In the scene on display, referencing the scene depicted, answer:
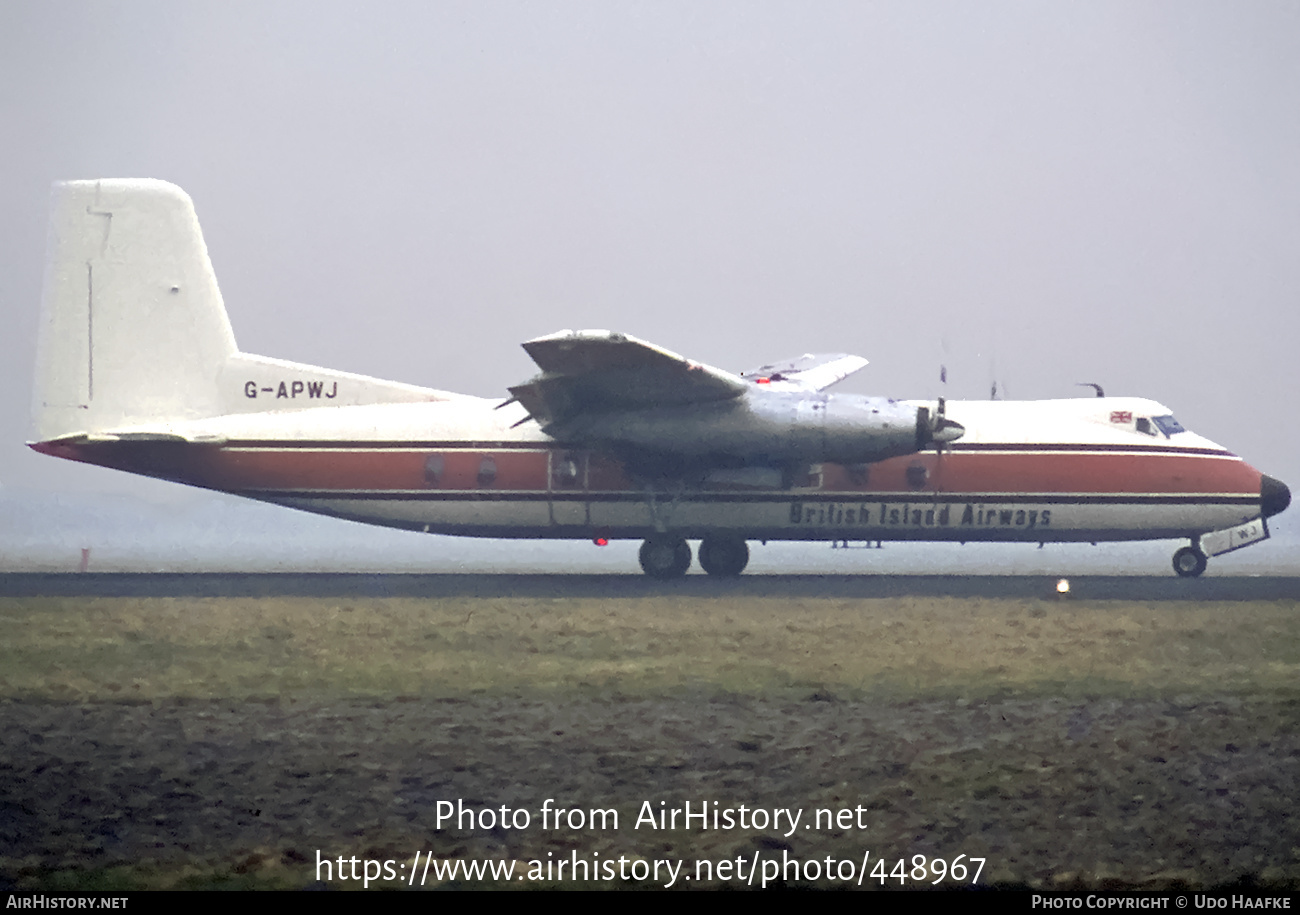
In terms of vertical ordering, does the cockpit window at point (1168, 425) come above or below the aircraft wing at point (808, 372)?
below

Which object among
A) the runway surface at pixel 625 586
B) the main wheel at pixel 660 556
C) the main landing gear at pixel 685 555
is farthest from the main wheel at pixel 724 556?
the main wheel at pixel 660 556

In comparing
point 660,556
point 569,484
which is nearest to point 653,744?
point 569,484

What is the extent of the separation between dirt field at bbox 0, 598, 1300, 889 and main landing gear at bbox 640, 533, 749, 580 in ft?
27.7

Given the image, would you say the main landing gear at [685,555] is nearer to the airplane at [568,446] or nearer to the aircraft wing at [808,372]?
the airplane at [568,446]

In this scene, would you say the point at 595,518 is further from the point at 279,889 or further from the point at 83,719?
the point at 279,889

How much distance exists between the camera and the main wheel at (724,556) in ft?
96.8

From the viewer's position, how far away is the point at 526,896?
22.7 ft

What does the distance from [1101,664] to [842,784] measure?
24.7ft

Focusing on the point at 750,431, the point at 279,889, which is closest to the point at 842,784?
the point at 279,889

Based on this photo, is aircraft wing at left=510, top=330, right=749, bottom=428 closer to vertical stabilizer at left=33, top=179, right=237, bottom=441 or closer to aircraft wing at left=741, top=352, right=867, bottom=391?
aircraft wing at left=741, top=352, right=867, bottom=391

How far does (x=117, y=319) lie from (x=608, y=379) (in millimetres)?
11694

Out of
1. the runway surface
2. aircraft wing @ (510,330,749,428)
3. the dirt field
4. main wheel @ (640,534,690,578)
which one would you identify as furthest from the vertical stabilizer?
main wheel @ (640,534,690,578)

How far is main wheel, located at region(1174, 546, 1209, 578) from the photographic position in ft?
93.7

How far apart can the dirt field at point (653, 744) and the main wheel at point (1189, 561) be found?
898cm
